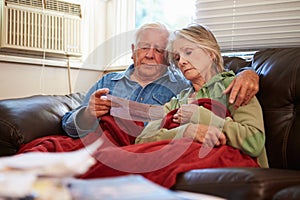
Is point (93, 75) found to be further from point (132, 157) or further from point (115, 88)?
point (132, 157)

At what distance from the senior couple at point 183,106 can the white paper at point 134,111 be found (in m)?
0.03

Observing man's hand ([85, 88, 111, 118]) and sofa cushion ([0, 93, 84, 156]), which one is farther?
man's hand ([85, 88, 111, 118])

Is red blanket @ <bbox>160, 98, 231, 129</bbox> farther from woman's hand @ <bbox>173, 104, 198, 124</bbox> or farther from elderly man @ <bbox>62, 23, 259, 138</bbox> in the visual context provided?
elderly man @ <bbox>62, 23, 259, 138</bbox>

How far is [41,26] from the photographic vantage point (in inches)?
96.5

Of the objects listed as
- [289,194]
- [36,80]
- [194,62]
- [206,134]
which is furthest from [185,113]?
[36,80]

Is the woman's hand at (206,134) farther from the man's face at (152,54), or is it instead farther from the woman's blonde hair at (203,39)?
the man's face at (152,54)

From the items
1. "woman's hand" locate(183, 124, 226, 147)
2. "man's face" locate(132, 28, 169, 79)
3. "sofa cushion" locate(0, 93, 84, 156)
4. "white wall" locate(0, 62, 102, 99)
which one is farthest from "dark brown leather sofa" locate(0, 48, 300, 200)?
"white wall" locate(0, 62, 102, 99)

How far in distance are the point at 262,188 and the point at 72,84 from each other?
1850mm

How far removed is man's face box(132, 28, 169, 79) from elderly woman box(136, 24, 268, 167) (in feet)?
0.25

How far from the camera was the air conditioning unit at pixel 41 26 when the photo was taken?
2.30 metres

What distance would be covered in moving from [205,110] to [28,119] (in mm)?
747

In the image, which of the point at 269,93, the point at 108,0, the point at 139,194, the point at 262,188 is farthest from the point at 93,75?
the point at 139,194

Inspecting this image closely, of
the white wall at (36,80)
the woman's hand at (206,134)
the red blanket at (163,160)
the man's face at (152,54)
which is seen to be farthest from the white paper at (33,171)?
the white wall at (36,80)

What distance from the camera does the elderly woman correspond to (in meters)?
1.47
